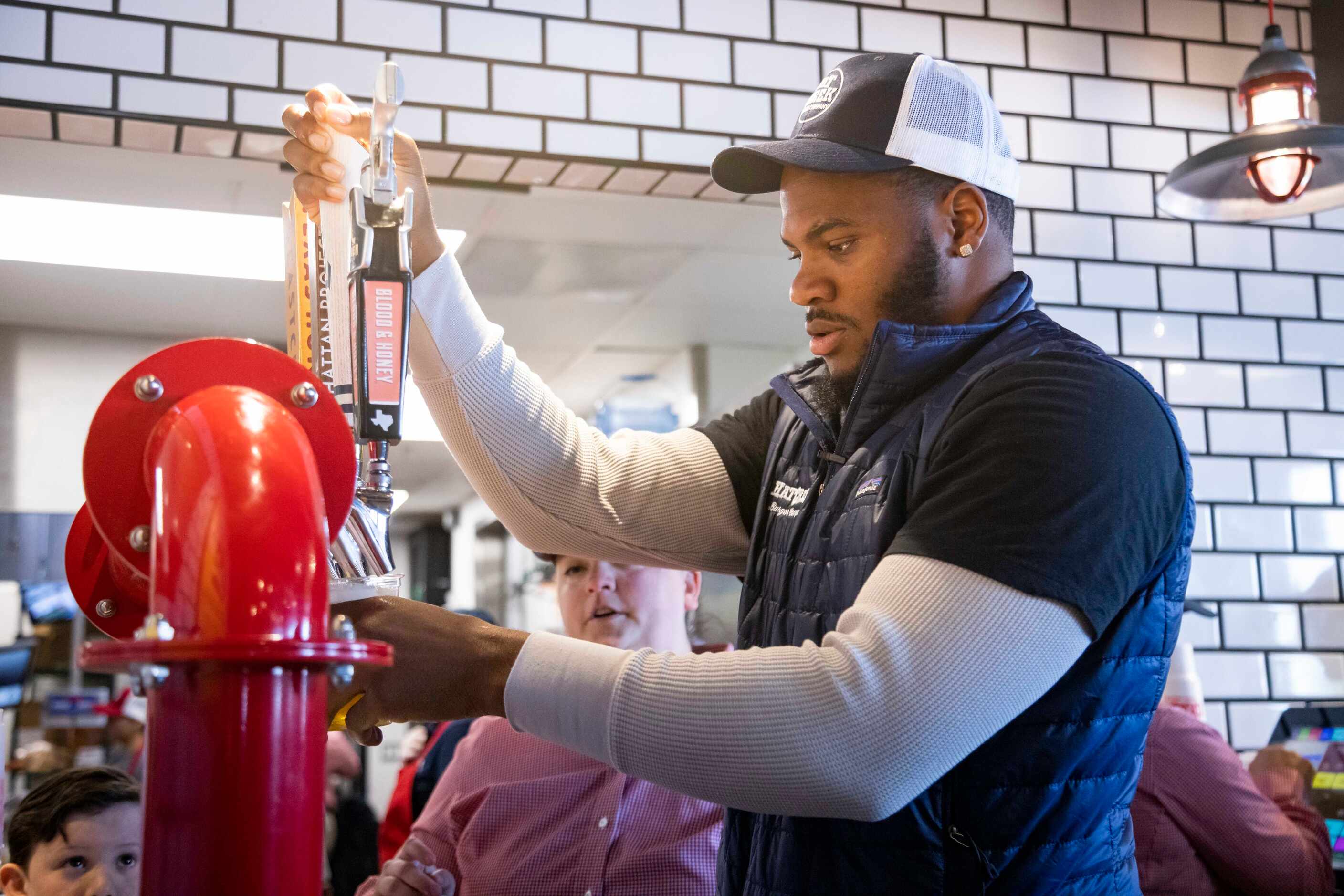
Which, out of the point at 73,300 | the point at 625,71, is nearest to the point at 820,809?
the point at 625,71

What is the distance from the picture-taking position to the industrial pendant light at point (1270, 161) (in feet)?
7.04

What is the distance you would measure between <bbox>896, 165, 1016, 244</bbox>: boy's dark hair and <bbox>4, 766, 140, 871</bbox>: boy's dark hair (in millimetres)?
1338

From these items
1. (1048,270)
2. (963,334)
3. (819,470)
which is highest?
(1048,270)

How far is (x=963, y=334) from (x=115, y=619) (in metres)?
0.77

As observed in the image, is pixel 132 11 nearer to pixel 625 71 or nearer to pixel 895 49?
pixel 625 71

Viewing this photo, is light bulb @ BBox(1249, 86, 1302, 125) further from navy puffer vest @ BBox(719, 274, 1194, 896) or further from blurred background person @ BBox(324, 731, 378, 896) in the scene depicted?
blurred background person @ BBox(324, 731, 378, 896)

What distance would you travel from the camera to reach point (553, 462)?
1.24 meters

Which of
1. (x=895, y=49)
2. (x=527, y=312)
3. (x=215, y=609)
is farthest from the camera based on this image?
(x=527, y=312)

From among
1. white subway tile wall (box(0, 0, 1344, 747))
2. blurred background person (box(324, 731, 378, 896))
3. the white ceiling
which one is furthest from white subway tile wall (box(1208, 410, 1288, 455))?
blurred background person (box(324, 731, 378, 896))

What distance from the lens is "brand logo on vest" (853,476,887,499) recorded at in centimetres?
108

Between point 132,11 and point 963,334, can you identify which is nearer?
point 963,334

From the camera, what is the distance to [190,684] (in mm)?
540

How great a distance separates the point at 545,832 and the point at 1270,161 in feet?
5.52

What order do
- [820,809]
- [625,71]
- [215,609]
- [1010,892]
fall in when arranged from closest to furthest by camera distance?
[215,609]
[820,809]
[1010,892]
[625,71]
